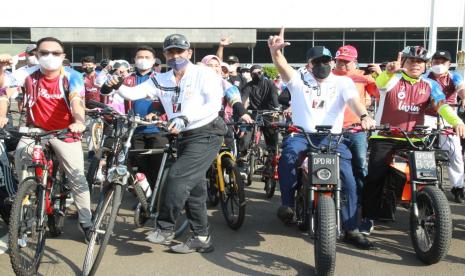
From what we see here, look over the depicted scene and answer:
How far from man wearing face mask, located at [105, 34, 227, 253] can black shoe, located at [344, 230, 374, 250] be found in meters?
1.35

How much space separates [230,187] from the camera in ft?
18.3

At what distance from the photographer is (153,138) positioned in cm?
567

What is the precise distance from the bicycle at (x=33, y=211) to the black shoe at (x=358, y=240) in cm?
279

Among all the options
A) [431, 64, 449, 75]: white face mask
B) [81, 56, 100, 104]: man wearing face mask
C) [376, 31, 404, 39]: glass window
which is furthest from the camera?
[376, 31, 404, 39]: glass window

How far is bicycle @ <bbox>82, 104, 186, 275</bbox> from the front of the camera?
395 cm

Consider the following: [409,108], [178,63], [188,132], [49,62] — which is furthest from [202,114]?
[409,108]

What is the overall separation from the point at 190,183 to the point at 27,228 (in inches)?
54.0

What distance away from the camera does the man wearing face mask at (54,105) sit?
462cm

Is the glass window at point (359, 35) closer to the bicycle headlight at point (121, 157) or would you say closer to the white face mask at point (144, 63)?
the white face mask at point (144, 63)

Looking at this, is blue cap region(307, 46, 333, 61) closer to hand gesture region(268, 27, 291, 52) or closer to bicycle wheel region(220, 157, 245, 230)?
hand gesture region(268, 27, 291, 52)

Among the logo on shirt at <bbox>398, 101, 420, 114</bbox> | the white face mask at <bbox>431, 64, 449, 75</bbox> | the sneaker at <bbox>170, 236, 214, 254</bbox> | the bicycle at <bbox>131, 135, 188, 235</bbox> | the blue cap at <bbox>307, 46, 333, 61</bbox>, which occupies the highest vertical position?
the blue cap at <bbox>307, 46, 333, 61</bbox>

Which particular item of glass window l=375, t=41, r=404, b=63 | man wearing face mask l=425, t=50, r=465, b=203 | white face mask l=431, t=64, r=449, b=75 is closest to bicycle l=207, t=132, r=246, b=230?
man wearing face mask l=425, t=50, r=465, b=203
